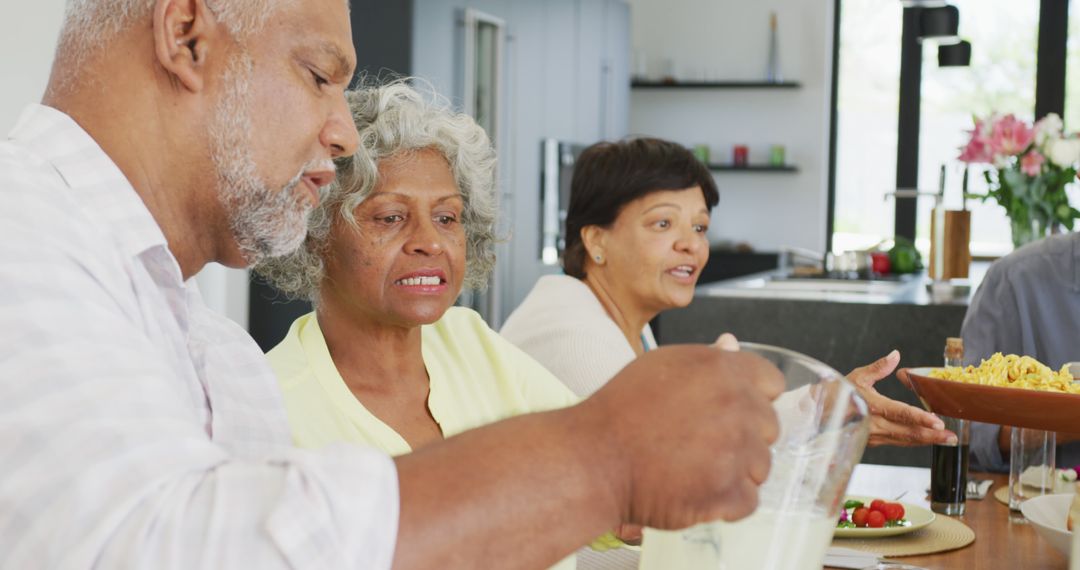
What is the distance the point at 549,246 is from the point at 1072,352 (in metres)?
4.09

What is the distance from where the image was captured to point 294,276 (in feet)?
5.47

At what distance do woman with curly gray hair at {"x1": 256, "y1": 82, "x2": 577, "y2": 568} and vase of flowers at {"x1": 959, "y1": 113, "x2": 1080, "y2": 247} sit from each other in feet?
8.29

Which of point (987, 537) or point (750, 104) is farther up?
point (750, 104)

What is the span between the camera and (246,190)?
34.0 inches

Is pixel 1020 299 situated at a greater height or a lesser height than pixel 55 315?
lesser

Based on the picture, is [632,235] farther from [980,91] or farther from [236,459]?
[980,91]

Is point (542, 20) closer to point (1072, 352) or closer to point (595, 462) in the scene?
point (1072, 352)

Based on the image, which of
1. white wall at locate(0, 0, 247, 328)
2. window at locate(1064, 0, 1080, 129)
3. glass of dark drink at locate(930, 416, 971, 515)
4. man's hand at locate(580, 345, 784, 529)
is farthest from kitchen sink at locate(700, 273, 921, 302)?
man's hand at locate(580, 345, 784, 529)

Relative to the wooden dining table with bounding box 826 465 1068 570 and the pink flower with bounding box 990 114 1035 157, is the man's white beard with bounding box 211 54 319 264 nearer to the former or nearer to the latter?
the wooden dining table with bounding box 826 465 1068 570

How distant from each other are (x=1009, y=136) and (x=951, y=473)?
2.18 m

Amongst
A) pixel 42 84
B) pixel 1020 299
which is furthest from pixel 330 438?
pixel 42 84

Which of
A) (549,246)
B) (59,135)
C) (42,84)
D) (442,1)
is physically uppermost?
(442,1)

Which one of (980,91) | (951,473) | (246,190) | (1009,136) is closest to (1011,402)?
(951,473)

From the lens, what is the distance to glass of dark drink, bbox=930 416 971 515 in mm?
1845
